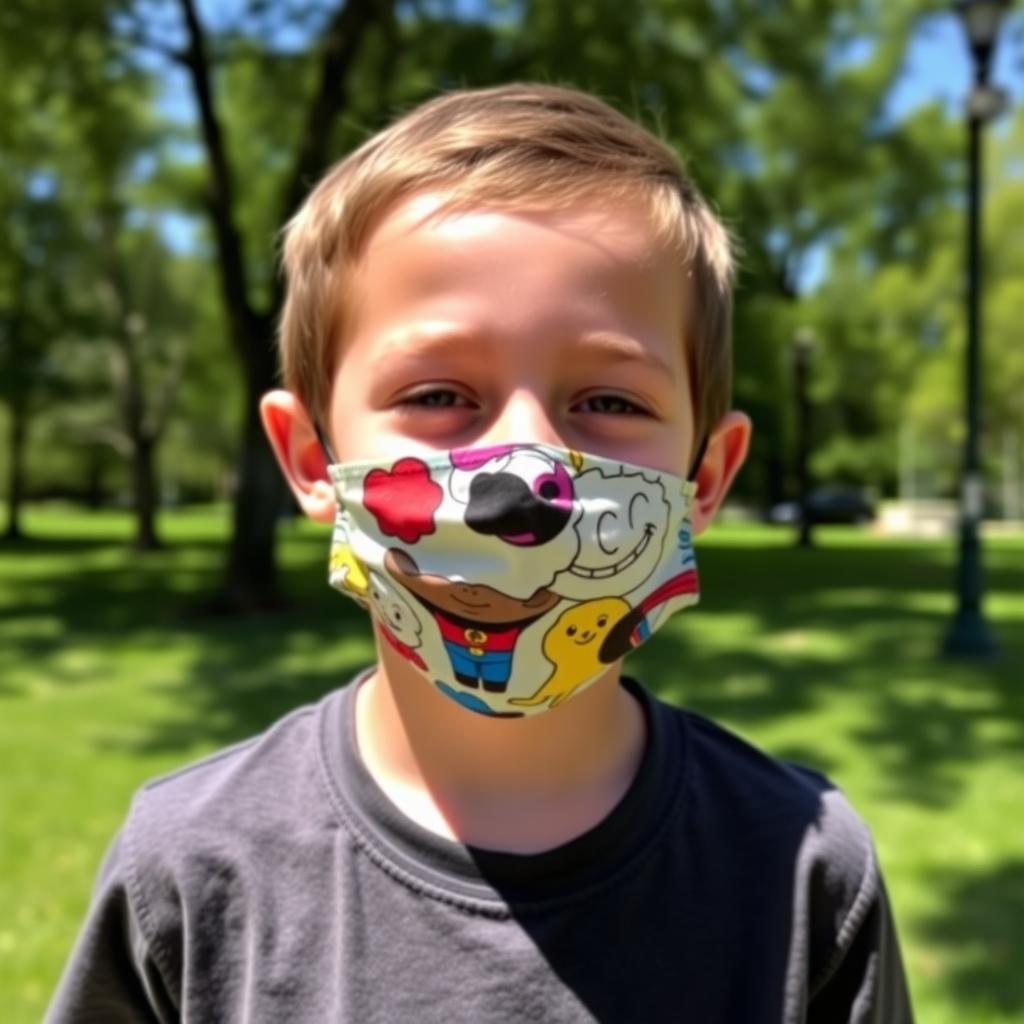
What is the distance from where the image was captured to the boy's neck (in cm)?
137

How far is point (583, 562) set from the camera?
1316 millimetres

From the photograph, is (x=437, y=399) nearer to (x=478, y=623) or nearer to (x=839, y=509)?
(x=478, y=623)

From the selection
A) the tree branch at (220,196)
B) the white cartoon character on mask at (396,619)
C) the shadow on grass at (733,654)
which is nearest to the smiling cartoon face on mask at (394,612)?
A: the white cartoon character on mask at (396,619)

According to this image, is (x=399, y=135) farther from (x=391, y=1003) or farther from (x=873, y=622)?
(x=873, y=622)

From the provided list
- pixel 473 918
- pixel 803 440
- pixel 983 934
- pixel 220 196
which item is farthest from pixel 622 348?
pixel 803 440

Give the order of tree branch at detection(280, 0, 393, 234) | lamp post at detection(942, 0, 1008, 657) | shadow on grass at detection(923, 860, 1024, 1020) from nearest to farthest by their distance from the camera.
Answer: shadow on grass at detection(923, 860, 1024, 1020) → lamp post at detection(942, 0, 1008, 657) → tree branch at detection(280, 0, 393, 234)

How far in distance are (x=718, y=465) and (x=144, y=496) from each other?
2195 cm

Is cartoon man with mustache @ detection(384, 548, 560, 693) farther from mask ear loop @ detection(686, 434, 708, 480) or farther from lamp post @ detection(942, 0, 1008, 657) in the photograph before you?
lamp post @ detection(942, 0, 1008, 657)

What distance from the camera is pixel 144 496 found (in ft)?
72.4

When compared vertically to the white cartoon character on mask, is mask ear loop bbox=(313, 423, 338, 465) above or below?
above

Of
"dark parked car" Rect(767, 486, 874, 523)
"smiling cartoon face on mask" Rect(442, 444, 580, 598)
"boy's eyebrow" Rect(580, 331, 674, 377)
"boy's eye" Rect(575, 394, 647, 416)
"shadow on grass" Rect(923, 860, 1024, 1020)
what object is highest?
"boy's eyebrow" Rect(580, 331, 674, 377)

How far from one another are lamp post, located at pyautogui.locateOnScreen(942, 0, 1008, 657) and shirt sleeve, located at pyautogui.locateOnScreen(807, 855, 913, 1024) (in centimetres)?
744

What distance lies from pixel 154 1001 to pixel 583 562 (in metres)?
0.76

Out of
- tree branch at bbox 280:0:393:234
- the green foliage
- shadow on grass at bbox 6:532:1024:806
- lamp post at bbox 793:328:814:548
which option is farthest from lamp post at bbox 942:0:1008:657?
lamp post at bbox 793:328:814:548
